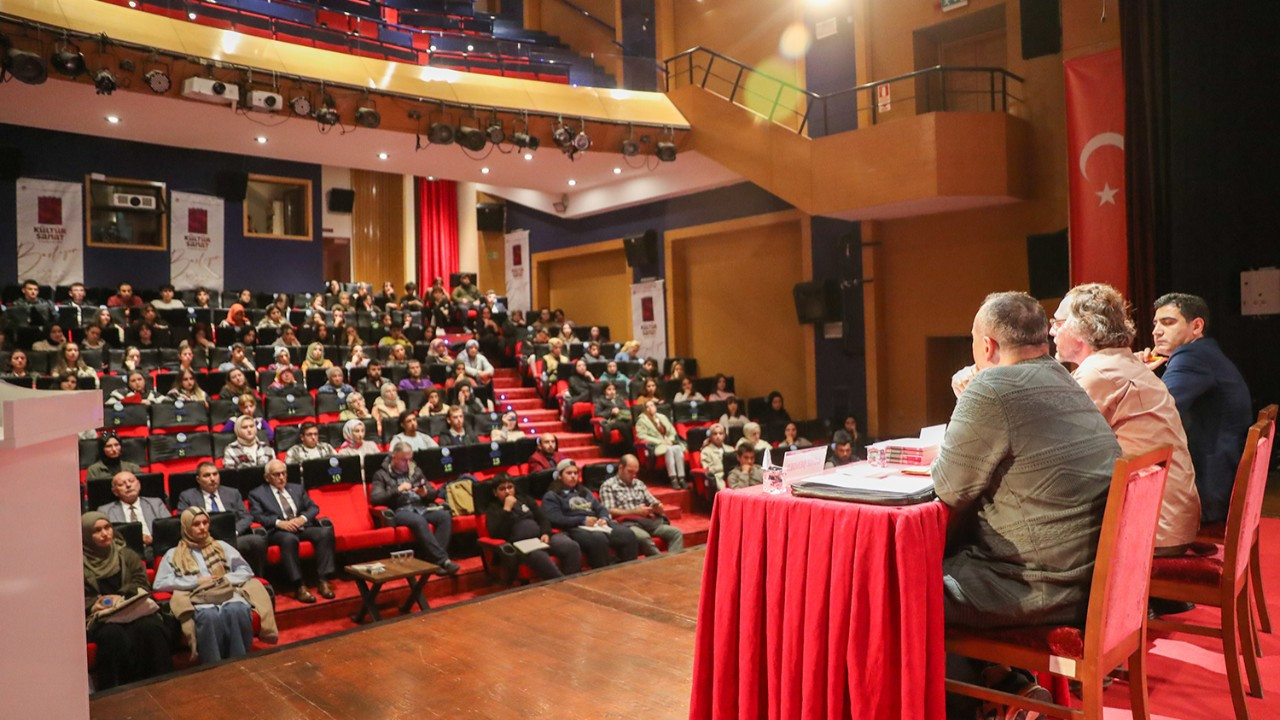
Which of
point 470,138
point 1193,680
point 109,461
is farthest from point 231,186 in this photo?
point 1193,680

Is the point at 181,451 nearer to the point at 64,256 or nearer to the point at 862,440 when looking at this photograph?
the point at 64,256

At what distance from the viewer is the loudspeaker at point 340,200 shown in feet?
43.6

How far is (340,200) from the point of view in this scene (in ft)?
43.7

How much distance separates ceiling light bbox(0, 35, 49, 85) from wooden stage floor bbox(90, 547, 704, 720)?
510 cm

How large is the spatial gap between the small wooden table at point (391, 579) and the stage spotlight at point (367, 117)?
4.41 metres

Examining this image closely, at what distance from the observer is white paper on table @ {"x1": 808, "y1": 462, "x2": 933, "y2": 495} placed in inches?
68.5

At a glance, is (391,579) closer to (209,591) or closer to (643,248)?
(209,591)

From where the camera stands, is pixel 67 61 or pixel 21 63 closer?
pixel 21 63

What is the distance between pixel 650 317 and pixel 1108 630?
9953mm

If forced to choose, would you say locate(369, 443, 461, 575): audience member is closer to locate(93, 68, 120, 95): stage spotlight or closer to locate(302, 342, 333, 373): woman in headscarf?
locate(302, 342, 333, 373): woman in headscarf

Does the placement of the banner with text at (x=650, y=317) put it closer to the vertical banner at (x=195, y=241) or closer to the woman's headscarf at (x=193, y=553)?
the vertical banner at (x=195, y=241)

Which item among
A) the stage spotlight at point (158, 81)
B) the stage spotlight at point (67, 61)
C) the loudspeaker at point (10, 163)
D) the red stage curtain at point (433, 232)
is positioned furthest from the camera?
the red stage curtain at point (433, 232)

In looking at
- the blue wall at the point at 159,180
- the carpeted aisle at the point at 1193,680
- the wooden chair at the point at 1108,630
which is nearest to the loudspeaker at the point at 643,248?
the blue wall at the point at 159,180

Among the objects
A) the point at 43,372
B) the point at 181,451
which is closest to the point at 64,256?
the point at 43,372
